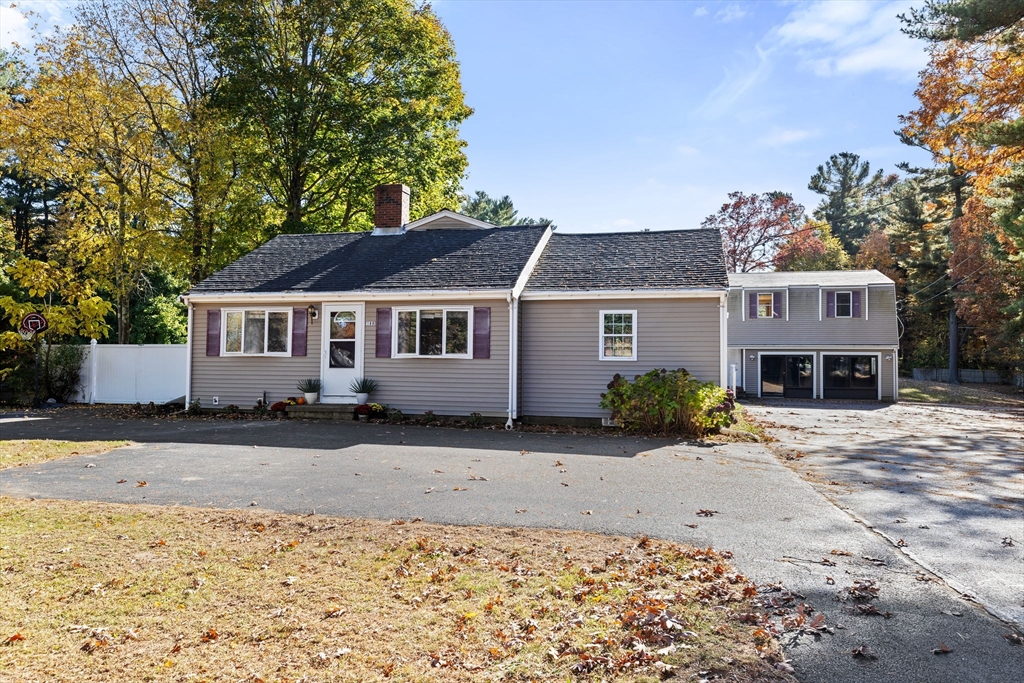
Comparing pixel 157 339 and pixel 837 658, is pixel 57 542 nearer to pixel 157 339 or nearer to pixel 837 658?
pixel 837 658

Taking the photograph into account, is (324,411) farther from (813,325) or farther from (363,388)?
(813,325)

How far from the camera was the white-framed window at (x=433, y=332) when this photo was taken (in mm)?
15242

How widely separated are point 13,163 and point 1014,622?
1237 inches

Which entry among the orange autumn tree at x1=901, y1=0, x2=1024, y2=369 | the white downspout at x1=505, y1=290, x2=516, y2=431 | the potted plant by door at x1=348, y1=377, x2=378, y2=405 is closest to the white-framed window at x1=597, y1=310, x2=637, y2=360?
the white downspout at x1=505, y1=290, x2=516, y2=431

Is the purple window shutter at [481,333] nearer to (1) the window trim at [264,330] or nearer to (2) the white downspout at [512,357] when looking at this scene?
(2) the white downspout at [512,357]

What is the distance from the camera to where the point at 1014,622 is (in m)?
4.13

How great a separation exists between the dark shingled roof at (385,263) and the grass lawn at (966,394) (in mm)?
22046

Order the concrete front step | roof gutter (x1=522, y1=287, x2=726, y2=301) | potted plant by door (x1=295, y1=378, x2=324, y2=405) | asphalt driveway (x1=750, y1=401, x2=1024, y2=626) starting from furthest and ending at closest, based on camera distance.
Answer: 1. potted plant by door (x1=295, y1=378, x2=324, y2=405)
2. the concrete front step
3. roof gutter (x1=522, y1=287, x2=726, y2=301)
4. asphalt driveway (x1=750, y1=401, x2=1024, y2=626)

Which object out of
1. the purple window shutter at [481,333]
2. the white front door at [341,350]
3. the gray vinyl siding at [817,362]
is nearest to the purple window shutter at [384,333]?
the white front door at [341,350]

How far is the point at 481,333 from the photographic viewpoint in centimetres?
1509

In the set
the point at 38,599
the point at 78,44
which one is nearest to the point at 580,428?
the point at 38,599

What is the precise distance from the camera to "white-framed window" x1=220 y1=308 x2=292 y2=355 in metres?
16.3

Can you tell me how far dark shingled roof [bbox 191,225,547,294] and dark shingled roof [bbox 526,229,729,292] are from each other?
2.62ft

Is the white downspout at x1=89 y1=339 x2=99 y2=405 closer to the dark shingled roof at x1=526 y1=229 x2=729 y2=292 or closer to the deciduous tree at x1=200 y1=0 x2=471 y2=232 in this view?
the deciduous tree at x1=200 y1=0 x2=471 y2=232
